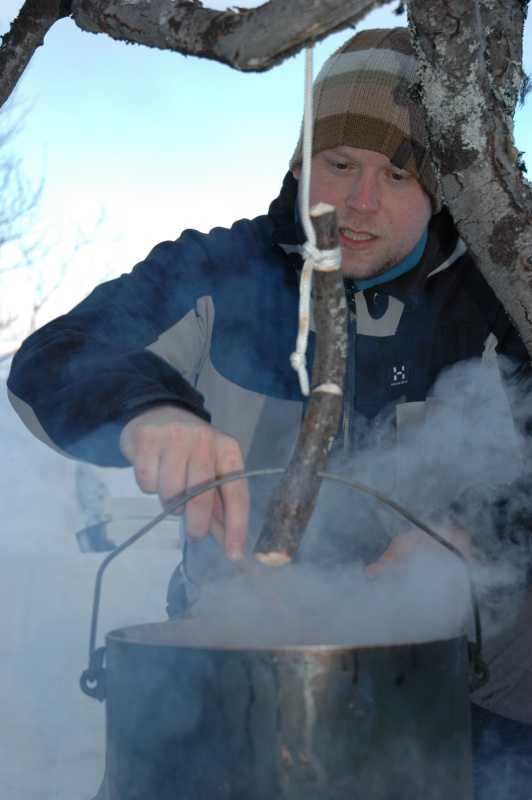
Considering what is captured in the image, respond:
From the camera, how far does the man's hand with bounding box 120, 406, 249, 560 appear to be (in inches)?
51.0

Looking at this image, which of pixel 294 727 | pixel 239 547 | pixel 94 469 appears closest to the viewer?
pixel 294 727

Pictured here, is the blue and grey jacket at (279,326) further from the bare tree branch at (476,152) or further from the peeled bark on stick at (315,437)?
the peeled bark on stick at (315,437)

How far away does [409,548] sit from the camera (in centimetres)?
168

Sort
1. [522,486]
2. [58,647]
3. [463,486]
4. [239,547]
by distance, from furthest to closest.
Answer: [58,647] → [463,486] → [522,486] → [239,547]

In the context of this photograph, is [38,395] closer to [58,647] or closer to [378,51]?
[378,51]

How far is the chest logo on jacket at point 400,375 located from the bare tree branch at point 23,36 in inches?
58.1

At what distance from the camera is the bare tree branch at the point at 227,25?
1.21 metres

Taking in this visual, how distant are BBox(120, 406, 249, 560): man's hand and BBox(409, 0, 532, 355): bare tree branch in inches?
32.0

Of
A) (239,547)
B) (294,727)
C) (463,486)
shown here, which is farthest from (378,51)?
(294,727)

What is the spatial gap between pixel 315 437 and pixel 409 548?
1.90 ft

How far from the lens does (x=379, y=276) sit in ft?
8.34

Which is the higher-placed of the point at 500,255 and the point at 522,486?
the point at 500,255

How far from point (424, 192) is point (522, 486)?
3.56 ft

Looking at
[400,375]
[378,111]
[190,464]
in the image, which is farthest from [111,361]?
[378,111]
